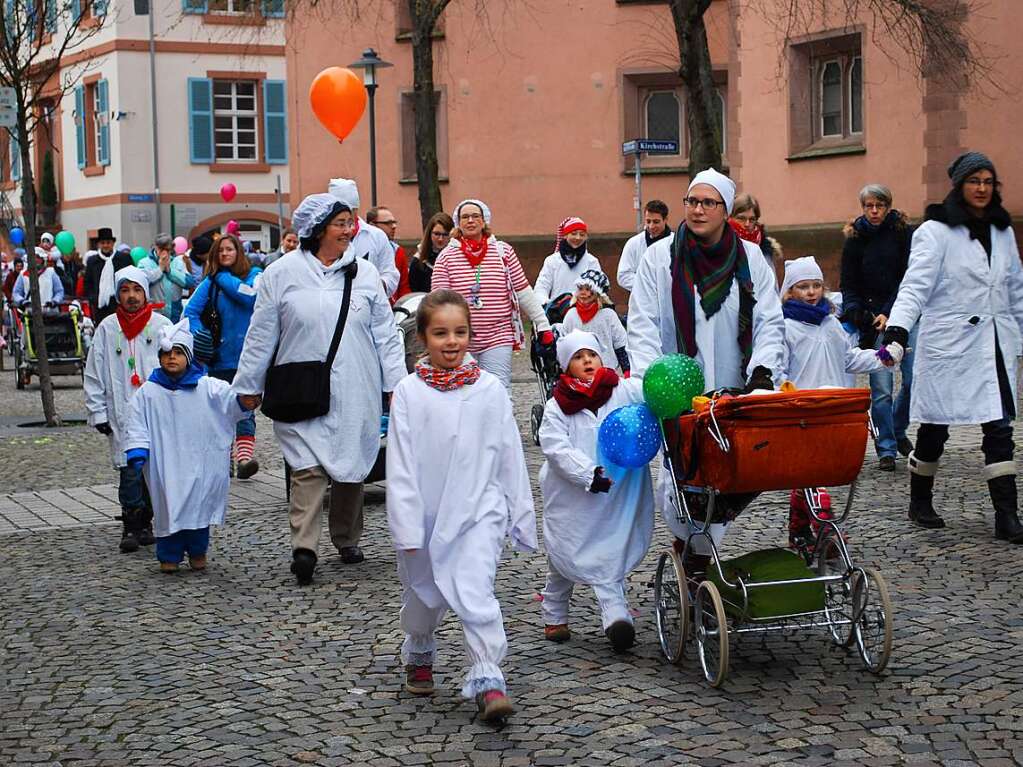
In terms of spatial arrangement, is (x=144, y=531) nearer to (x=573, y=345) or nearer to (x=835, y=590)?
(x=573, y=345)

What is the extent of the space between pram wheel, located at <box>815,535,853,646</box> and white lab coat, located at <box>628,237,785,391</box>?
758 millimetres

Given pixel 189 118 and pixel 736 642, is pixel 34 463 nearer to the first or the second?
pixel 736 642

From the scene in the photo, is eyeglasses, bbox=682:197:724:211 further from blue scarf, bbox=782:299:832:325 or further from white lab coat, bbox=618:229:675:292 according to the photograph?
white lab coat, bbox=618:229:675:292

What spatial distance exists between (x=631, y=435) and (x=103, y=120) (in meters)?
45.0

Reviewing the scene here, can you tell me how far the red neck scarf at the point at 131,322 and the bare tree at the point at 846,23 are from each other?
1200 cm

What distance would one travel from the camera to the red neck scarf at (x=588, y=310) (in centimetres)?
1402

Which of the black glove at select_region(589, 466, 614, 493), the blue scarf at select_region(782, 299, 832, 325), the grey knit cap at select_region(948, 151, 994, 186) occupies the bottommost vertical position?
the black glove at select_region(589, 466, 614, 493)

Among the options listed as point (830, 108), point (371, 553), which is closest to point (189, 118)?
point (830, 108)

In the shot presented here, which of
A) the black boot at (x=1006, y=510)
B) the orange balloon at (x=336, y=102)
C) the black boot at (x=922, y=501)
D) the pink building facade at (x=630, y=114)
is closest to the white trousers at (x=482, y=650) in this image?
the black boot at (x=1006, y=510)

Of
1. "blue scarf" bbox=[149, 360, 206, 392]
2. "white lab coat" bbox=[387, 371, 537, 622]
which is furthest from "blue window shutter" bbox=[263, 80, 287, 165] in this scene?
"white lab coat" bbox=[387, 371, 537, 622]

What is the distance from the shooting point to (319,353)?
340 inches

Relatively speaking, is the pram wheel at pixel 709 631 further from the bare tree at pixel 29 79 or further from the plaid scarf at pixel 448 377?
the bare tree at pixel 29 79

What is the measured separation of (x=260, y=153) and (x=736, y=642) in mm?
44702

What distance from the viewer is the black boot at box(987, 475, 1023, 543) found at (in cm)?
872
